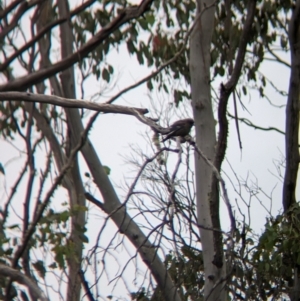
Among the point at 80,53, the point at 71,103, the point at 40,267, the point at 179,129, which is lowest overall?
the point at 179,129

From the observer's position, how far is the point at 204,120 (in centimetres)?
597

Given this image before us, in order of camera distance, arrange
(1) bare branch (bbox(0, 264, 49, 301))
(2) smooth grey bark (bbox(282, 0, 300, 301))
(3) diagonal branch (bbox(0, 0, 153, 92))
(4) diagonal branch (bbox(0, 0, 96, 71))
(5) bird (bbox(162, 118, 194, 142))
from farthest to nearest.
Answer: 1. (2) smooth grey bark (bbox(282, 0, 300, 301))
2. (4) diagonal branch (bbox(0, 0, 96, 71))
3. (3) diagonal branch (bbox(0, 0, 153, 92))
4. (1) bare branch (bbox(0, 264, 49, 301))
5. (5) bird (bbox(162, 118, 194, 142))

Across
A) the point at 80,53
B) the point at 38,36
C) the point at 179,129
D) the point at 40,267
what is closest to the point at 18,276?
the point at 179,129

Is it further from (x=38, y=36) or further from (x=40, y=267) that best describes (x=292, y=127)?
(x=40, y=267)

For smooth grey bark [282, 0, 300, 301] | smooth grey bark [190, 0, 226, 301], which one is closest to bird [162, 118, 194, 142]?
smooth grey bark [190, 0, 226, 301]

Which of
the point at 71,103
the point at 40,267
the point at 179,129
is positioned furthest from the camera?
the point at 40,267

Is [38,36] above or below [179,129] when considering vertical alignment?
above

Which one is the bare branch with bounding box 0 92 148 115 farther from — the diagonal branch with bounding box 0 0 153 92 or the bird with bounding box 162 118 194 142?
the diagonal branch with bounding box 0 0 153 92

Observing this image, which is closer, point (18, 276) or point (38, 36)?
point (18, 276)

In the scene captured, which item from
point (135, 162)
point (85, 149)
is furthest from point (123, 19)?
point (135, 162)

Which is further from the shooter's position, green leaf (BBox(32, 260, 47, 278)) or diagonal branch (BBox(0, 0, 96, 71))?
diagonal branch (BBox(0, 0, 96, 71))

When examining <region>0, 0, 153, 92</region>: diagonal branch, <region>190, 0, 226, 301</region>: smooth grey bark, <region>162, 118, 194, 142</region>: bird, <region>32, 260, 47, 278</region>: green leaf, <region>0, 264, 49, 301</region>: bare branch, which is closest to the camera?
<region>162, 118, 194, 142</region>: bird

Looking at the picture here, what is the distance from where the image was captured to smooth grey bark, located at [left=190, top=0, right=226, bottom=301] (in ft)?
19.2

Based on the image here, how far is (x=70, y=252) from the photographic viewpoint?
492 cm
